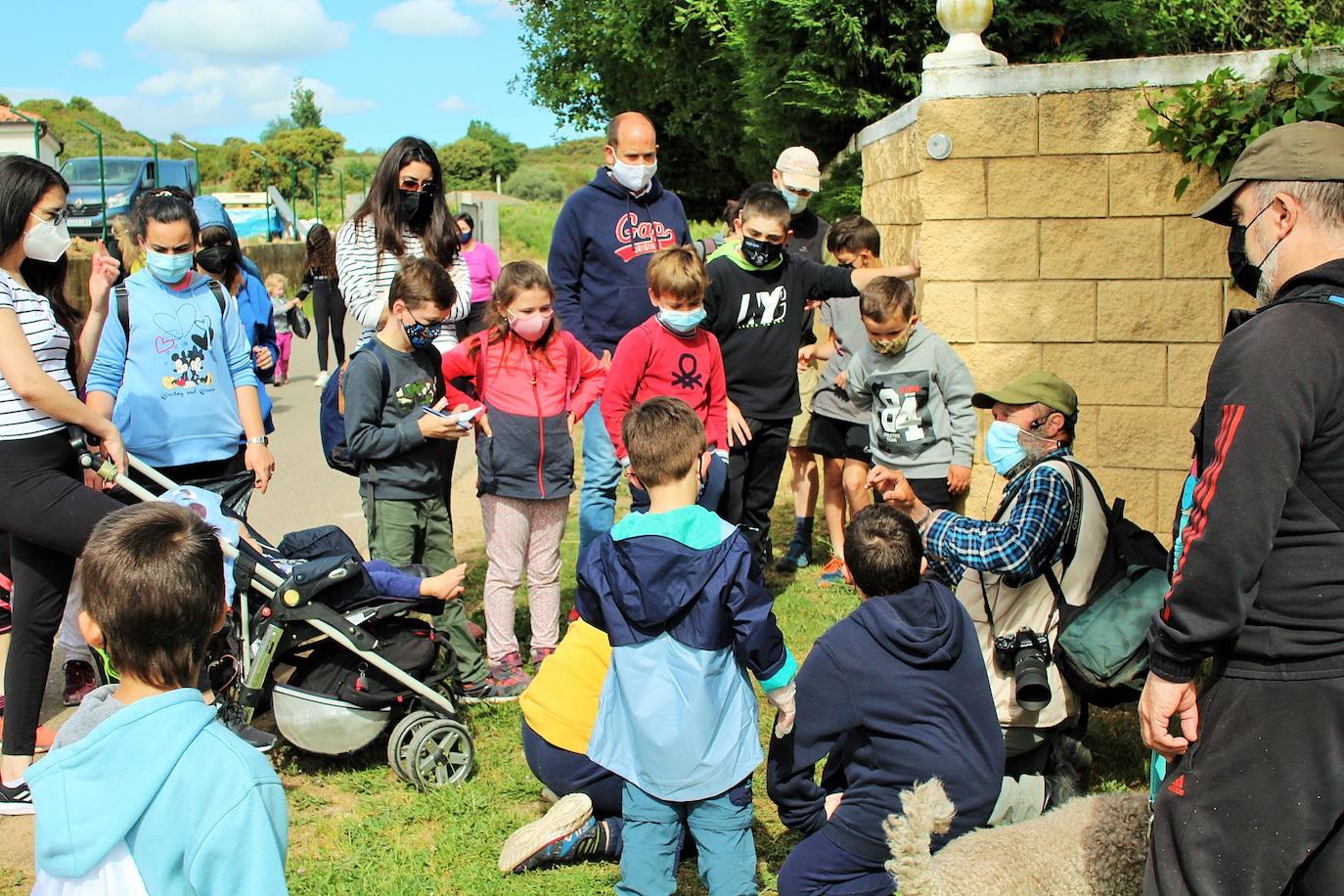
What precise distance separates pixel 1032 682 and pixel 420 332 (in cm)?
278

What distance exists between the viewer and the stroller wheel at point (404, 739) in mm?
4504

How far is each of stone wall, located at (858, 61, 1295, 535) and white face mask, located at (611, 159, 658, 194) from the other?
164 cm

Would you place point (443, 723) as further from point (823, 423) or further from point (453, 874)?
point (823, 423)

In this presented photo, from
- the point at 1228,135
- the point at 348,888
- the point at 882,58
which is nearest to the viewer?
the point at 348,888

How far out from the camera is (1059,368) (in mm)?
6562

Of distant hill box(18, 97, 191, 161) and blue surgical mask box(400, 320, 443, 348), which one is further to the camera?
distant hill box(18, 97, 191, 161)

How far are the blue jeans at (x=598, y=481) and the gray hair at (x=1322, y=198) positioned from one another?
3.50 m

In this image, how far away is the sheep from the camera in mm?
2746

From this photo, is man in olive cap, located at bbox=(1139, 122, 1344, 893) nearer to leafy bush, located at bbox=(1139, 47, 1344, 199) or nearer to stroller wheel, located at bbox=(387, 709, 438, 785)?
stroller wheel, located at bbox=(387, 709, 438, 785)

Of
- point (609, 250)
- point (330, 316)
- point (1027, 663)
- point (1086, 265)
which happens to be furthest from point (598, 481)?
point (330, 316)

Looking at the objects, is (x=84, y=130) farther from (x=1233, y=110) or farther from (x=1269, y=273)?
(x=1269, y=273)

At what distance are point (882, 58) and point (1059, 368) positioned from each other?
4.43m

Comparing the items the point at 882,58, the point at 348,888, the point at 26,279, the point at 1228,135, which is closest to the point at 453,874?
the point at 348,888

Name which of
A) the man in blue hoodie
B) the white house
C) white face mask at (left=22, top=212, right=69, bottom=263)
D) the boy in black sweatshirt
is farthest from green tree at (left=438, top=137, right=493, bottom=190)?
the boy in black sweatshirt
